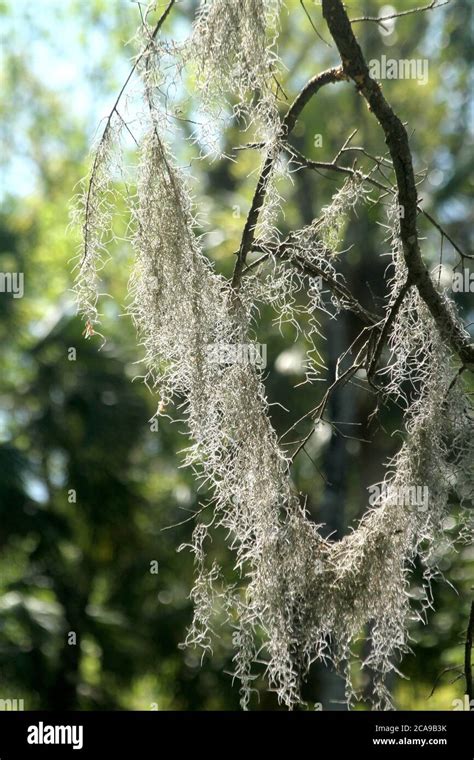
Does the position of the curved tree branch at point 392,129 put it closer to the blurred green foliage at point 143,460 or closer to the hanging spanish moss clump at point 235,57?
the hanging spanish moss clump at point 235,57

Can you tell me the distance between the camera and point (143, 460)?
23.9 feet

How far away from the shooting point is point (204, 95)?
2107 mm

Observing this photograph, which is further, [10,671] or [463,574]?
[463,574]

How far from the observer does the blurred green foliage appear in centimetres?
658

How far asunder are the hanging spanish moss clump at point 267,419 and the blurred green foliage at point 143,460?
388 centimetres

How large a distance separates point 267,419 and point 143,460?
16.6 feet

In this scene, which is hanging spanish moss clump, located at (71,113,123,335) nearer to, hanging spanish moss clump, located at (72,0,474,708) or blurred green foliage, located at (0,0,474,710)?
hanging spanish moss clump, located at (72,0,474,708)

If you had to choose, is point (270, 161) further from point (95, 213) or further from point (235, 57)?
point (95, 213)

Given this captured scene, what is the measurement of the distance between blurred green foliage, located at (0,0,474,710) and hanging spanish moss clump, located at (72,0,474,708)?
3875 mm

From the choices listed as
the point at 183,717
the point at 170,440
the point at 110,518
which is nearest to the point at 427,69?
the point at 170,440

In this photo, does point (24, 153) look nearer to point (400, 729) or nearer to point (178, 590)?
point (178, 590)

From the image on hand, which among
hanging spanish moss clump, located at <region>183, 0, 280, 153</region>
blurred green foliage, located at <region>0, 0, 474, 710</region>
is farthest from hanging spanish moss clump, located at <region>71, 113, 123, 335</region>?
blurred green foliage, located at <region>0, 0, 474, 710</region>

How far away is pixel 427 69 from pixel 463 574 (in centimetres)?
334

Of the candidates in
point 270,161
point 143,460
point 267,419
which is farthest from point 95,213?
point 143,460
